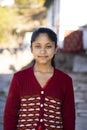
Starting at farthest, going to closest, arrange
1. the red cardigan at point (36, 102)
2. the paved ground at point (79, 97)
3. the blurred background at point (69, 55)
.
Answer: the blurred background at point (69, 55)
the paved ground at point (79, 97)
the red cardigan at point (36, 102)

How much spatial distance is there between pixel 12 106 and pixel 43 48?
417 millimetres

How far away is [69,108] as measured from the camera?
2818 mm

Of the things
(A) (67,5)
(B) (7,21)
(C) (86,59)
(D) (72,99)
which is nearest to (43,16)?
(B) (7,21)

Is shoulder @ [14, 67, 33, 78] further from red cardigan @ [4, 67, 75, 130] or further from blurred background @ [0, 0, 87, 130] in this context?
blurred background @ [0, 0, 87, 130]

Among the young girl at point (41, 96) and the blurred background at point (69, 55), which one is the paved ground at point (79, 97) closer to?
the blurred background at point (69, 55)

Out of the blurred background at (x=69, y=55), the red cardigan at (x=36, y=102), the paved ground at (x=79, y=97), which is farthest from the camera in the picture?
the blurred background at (x=69, y=55)

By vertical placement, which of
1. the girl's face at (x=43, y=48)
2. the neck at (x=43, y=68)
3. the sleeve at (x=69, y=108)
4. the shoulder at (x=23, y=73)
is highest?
the girl's face at (x=43, y=48)

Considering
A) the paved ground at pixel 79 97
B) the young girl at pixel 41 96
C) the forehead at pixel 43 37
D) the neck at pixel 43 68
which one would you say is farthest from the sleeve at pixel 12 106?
the paved ground at pixel 79 97

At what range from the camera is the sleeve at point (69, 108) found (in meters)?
2.80

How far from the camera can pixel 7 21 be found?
38.5 meters

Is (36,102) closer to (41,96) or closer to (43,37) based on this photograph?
(41,96)

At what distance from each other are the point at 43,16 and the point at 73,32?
100ft

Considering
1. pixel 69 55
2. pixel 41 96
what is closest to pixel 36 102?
pixel 41 96

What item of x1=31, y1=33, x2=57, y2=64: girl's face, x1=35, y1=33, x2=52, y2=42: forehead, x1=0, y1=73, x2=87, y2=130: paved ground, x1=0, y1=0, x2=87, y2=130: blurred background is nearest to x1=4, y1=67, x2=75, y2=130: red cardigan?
x1=31, y1=33, x2=57, y2=64: girl's face
